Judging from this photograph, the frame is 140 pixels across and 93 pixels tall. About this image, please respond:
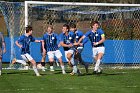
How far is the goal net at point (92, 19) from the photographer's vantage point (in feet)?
80.8

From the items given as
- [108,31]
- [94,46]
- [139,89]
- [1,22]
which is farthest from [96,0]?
[139,89]

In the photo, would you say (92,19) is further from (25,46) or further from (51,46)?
(25,46)

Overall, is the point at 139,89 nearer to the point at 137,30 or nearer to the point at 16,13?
the point at 16,13

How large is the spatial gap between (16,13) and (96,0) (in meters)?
23.7

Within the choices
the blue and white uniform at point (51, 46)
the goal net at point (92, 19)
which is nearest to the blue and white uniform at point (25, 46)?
the blue and white uniform at point (51, 46)

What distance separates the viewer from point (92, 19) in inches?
1089

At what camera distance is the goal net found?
24641mm

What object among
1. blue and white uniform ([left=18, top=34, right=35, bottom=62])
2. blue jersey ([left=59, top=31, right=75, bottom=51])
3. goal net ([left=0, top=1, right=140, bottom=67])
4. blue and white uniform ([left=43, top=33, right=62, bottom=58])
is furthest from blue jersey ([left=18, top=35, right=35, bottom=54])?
goal net ([left=0, top=1, right=140, bottom=67])

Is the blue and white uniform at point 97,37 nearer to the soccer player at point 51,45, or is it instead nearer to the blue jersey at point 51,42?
the soccer player at point 51,45

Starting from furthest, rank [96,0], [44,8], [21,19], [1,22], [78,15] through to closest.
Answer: [96,0] → [1,22] → [78,15] → [44,8] → [21,19]

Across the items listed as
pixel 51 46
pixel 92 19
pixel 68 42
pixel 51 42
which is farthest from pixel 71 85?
pixel 92 19

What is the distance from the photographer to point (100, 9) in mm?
26875

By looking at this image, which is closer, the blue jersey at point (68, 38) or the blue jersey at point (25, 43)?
the blue jersey at point (25, 43)

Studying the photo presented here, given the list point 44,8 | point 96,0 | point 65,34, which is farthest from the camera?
point 96,0
